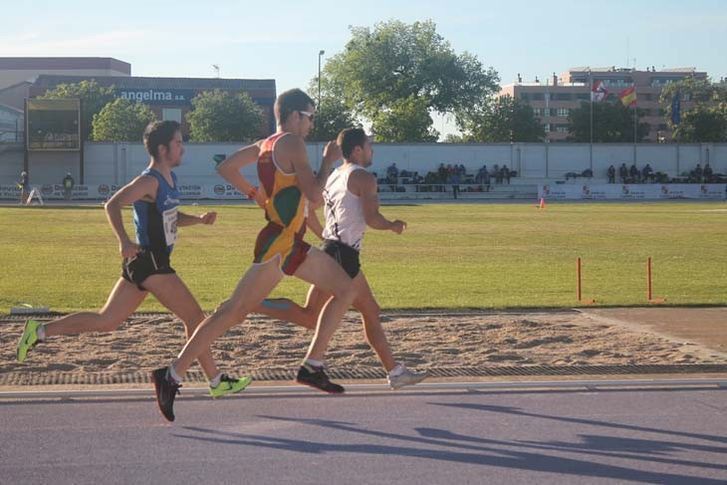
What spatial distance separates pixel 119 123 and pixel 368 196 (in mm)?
92448

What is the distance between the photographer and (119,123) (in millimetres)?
97500

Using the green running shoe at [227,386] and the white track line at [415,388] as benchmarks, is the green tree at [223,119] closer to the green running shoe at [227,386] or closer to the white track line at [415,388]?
the white track line at [415,388]

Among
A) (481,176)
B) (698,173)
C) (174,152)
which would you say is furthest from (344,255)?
(698,173)

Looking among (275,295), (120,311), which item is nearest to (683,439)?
(120,311)

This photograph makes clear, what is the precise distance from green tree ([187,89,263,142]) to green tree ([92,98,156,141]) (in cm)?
459

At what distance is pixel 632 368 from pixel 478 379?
137cm

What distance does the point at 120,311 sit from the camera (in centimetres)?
773

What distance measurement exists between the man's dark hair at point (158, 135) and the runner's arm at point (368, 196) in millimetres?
1262

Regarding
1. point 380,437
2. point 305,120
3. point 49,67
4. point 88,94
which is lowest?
point 380,437

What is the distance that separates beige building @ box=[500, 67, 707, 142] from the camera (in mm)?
180125

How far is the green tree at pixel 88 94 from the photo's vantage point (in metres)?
106

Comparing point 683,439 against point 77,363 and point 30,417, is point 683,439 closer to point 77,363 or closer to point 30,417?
point 30,417

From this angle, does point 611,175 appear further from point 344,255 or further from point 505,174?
point 344,255

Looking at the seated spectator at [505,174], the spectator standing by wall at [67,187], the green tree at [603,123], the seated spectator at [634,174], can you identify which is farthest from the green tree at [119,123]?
the green tree at [603,123]
